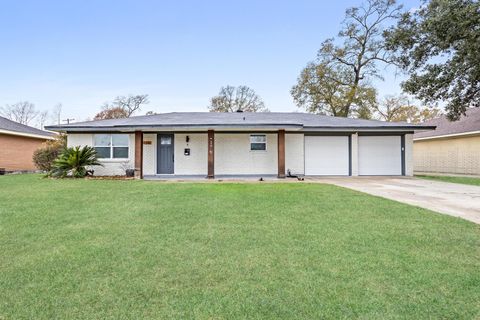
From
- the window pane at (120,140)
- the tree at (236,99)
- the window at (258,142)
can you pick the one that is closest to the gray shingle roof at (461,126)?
the window at (258,142)

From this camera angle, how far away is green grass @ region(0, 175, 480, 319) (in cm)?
266

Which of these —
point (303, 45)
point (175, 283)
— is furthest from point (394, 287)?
point (303, 45)

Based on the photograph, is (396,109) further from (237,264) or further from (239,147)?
(237,264)

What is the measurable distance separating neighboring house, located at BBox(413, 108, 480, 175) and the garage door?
8491 mm

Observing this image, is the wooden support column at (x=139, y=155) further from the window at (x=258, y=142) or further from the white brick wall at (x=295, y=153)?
the white brick wall at (x=295, y=153)

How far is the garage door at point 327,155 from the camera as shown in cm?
1636

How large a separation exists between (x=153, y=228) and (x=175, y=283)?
7.40 ft

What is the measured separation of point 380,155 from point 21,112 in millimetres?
50194

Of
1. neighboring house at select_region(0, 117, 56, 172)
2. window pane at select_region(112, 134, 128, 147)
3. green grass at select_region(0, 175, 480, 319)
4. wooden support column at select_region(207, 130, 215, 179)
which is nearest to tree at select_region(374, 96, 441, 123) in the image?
wooden support column at select_region(207, 130, 215, 179)

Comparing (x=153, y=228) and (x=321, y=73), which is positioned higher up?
(x=321, y=73)

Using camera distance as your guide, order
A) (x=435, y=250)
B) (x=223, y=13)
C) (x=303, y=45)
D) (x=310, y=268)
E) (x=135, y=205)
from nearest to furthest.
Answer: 1. (x=310, y=268)
2. (x=435, y=250)
3. (x=135, y=205)
4. (x=223, y=13)
5. (x=303, y=45)

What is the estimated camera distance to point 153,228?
5.25 m

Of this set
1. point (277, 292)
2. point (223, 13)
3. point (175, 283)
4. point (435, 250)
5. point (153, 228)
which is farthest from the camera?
point (223, 13)

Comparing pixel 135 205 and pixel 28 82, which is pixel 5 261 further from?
pixel 28 82
